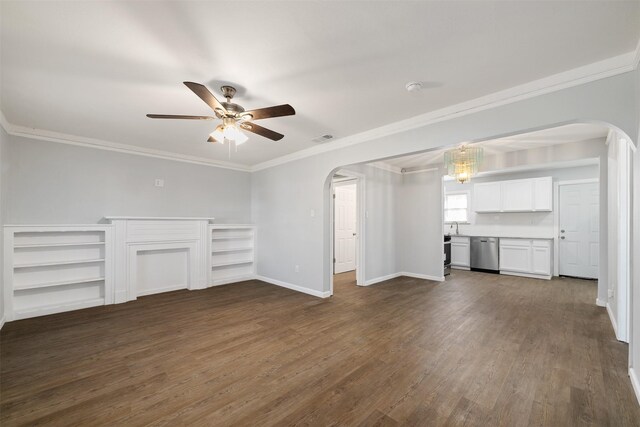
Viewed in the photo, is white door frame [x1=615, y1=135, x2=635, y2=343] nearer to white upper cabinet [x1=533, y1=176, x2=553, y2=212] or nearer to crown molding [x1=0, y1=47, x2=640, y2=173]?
crown molding [x1=0, y1=47, x2=640, y2=173]

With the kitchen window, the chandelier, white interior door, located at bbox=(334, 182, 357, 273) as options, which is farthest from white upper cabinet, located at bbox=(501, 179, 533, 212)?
white interior door, located at bbox=(334, 182, 357, 273)

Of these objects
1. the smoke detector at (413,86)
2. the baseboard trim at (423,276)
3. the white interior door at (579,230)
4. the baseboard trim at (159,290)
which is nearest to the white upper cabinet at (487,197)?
the white interior door at (579,230)

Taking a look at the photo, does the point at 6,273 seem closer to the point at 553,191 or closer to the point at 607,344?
the point at 607,344

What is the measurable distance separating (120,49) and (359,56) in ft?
5.88

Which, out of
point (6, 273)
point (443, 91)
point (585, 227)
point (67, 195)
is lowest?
point (6, 273)

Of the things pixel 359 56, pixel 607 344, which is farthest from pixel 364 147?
pixel 607 344

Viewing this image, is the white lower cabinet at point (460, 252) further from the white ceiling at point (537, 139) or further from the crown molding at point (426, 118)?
the crown molding at point (426, 118)

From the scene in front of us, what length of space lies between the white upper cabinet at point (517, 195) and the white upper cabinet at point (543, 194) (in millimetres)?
75

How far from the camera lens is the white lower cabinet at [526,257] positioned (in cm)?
579

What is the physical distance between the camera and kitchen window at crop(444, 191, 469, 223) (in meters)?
7.50

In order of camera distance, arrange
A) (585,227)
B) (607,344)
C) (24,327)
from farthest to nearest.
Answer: (585,227)
(24,327)
(607,344)

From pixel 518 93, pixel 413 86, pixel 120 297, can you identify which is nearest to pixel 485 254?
pixel 518 93

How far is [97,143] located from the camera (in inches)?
164

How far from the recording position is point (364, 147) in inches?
149
